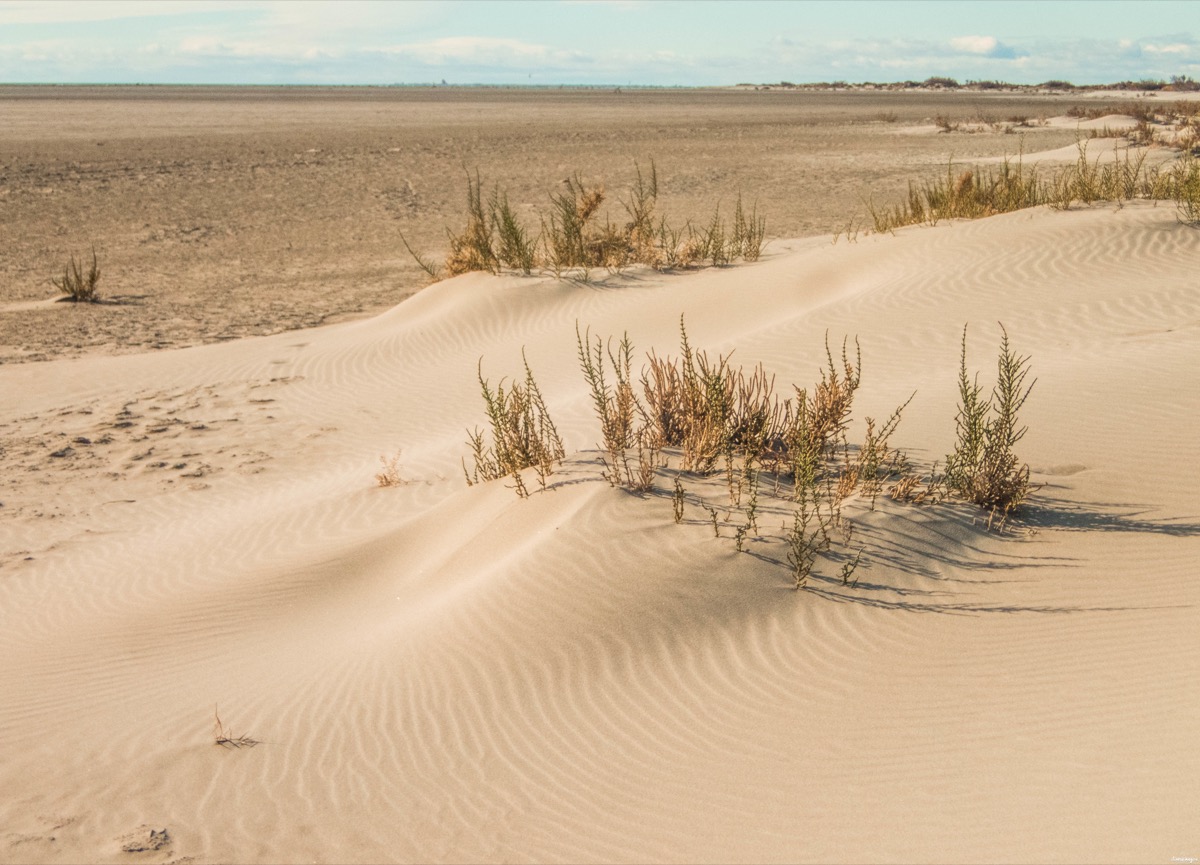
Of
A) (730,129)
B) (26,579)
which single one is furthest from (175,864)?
(730,129)

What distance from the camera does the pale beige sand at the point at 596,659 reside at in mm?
3670

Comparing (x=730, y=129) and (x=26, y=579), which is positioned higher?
(x=730, y=129)

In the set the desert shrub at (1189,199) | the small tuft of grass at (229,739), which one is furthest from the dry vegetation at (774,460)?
the desert shrub at (1189,199)

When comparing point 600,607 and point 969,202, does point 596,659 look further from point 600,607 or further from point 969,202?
point 969,202

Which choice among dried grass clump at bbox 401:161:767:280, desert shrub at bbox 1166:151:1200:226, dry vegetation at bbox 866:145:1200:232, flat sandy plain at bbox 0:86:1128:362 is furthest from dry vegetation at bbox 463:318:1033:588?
flat sandy plain at bbox 0:86:1128:362

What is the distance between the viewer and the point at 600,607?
189 inches

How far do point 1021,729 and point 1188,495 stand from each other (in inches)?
95.4

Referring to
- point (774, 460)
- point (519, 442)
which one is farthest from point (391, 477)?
point (774, 460)

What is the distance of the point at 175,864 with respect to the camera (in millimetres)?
3604

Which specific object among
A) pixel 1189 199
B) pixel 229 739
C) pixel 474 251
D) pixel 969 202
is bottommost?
pixel 229 739

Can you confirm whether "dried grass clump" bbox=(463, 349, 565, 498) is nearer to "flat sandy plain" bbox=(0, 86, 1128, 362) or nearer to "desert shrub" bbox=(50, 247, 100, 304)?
"flat sandy plain" bbox=(0, 86, 1128, 362)

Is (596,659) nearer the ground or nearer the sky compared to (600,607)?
nearer the ground

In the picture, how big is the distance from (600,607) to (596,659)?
0.31 metres

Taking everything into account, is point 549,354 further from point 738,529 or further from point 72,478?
point 738,529
